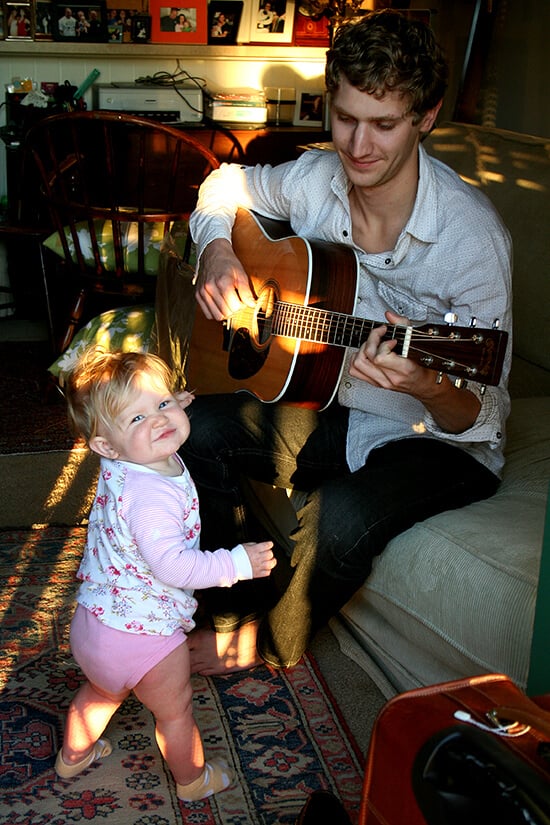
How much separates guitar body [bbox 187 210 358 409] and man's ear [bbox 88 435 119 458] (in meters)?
0.51

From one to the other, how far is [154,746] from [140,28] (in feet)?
9.48

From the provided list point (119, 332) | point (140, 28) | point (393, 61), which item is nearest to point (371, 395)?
point (393, 61)

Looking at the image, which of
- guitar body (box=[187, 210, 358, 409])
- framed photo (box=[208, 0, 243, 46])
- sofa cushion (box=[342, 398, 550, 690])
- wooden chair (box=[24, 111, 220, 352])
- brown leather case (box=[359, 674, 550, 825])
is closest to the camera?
brown leather case (box=[359, 674, 550, 825])

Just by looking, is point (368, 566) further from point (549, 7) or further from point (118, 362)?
point (549, 7)

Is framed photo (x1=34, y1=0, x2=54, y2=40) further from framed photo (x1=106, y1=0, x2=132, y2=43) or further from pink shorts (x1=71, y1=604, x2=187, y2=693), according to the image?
pink shorts (x1=71, y1=604, x2=187, y2=693)

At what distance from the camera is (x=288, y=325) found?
183cm

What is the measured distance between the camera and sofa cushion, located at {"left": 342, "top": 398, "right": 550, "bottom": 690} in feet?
4.47

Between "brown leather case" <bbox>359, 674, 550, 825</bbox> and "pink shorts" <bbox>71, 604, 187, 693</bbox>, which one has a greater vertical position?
"brown leather case" <bbox>359, 674, 550, 825</bbox>

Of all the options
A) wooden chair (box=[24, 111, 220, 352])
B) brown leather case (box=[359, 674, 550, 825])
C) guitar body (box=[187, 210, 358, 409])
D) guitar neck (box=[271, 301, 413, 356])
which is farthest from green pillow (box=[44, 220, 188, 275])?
brown leather case (box=[359, 674, 550, 825])

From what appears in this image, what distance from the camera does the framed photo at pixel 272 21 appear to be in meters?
3.78

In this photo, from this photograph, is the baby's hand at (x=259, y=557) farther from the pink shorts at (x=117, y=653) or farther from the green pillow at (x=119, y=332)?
the green pillow at (x=119, y=332)

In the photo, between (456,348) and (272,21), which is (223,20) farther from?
(456,348)

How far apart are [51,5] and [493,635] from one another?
3110mm

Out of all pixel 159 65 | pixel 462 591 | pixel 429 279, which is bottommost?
pixel 462 591
